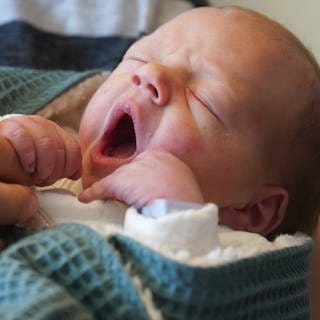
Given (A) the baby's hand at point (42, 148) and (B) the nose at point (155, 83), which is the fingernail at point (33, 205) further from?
(B) the nose at point (155, 83)

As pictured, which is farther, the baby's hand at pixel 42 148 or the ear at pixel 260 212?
the ear at pixel 260 212

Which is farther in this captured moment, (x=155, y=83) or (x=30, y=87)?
(x=30, y=87)

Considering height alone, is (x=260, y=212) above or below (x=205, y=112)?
below

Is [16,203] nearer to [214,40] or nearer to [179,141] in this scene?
[179,141]

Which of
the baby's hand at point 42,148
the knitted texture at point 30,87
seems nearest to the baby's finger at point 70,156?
the baby's hand at point 42,148

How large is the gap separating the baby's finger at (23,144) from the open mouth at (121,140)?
0.15 metres

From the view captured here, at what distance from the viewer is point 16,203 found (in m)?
0.80

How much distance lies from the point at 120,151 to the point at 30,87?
306mm

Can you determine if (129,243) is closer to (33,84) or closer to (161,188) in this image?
(161,188)

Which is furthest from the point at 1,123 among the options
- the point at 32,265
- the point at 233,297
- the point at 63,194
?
the point at 233,297

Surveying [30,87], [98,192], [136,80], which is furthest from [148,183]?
[30,87]

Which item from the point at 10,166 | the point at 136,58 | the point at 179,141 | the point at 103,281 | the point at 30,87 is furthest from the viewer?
the point at 30,87

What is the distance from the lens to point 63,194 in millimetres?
907

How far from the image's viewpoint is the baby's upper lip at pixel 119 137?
0.96 m
